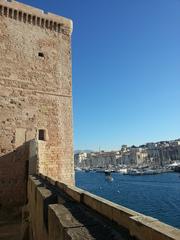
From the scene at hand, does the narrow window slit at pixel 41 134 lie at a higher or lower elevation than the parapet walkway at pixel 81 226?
higher

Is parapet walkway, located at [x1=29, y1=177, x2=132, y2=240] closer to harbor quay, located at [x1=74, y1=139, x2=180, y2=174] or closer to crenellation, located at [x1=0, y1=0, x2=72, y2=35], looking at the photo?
crenellation, located at [x1=0, y1=0, x2=72, y2=35]

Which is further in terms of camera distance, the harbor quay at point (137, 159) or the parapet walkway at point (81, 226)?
the harbor quay at point (137, 159)

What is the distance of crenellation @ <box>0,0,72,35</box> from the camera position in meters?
13.8

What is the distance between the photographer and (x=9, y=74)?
531 inches

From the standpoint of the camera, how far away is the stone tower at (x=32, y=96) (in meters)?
12.7

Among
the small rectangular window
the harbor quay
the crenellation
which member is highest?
the crenellation

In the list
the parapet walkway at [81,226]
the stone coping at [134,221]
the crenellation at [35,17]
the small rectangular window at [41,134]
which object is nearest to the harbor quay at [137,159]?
the crenellation at [35,17]

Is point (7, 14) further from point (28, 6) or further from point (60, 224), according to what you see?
point (60, 224)

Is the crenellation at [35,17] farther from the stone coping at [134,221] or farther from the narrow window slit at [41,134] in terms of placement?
the stone coping at [134,221]

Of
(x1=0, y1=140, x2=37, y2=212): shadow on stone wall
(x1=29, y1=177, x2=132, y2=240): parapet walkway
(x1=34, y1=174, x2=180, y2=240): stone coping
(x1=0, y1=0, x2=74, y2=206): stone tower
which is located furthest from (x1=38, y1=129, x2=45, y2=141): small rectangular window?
(x1=29, y1=177, x2=132, y2=240): parapet walkway

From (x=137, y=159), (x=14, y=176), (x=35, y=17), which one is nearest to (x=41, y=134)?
(x=14, y=176)

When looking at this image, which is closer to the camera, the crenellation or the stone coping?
the stone coping

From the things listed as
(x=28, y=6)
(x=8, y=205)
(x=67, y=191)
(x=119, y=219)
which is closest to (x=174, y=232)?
(x=119, y=219)

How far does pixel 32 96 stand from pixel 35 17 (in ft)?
15.0
